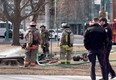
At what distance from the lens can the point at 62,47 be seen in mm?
17219

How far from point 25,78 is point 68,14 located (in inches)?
2688

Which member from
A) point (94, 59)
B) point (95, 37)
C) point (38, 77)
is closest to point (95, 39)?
point (95, 37)

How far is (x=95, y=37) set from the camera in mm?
11516

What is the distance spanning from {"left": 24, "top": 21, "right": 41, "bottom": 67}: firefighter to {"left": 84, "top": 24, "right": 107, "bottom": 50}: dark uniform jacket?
4.60 metres

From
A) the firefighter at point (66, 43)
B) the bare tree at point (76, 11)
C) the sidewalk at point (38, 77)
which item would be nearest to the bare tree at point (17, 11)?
the firefighter at point (66, 43)

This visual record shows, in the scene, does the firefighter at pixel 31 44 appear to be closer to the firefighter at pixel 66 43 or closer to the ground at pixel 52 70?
the ground at pixel 52 70

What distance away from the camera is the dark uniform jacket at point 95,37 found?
453 inches

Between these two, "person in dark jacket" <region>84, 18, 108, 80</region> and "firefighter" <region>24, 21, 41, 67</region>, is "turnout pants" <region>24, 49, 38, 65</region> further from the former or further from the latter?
"person in dark jacket" <region>84, 18, 108, 80</region>

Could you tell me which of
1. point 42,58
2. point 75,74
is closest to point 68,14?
point 42,58

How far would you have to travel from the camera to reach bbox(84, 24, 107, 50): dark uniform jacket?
37.8ft

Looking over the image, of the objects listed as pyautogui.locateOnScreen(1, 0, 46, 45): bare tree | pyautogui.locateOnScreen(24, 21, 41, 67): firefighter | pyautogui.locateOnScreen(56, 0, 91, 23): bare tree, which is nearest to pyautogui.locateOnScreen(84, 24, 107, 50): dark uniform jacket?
pyautogui.locateOnScreen(24, 21, 41, 67): firefighter

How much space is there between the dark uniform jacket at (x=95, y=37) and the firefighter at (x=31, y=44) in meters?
4.60

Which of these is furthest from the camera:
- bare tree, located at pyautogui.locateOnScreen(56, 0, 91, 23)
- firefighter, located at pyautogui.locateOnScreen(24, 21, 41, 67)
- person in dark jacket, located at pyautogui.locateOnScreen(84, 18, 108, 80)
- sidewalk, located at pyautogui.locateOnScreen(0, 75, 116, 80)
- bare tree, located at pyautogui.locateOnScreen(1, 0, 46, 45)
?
bare tree, located at pyautogui.locateOnScreen(56, 0, 91, 23)

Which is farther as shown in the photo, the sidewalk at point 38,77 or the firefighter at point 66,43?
the firefighter at point 66,43
